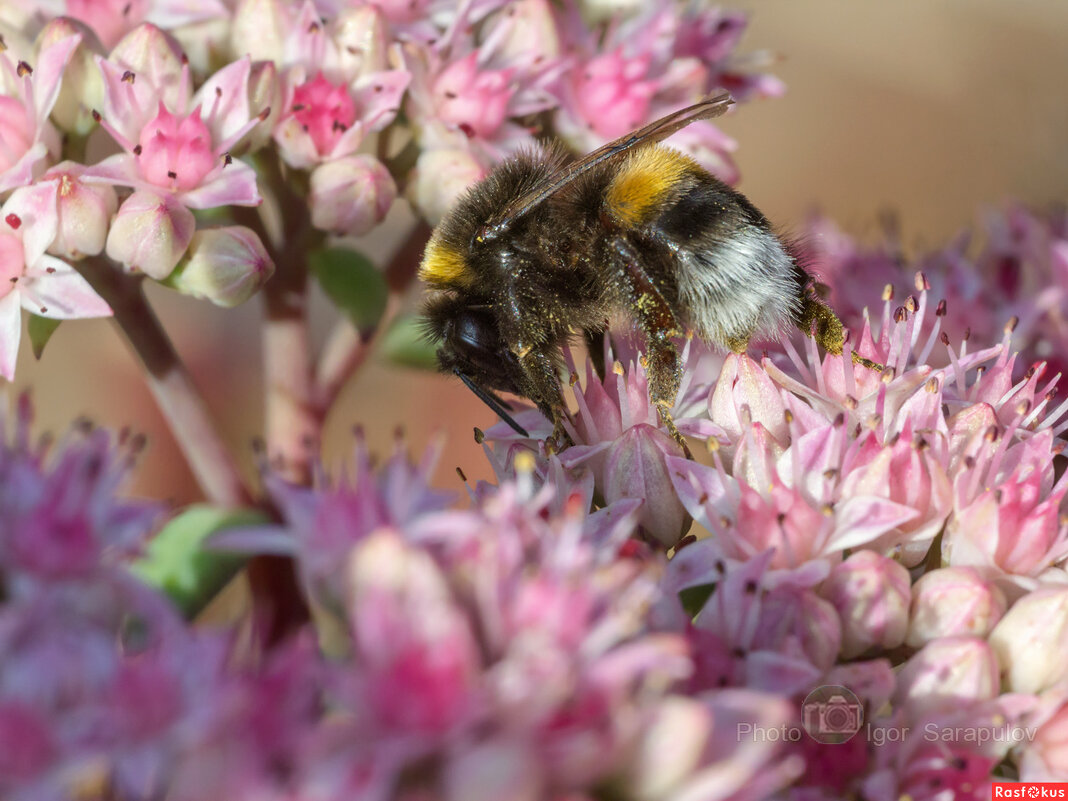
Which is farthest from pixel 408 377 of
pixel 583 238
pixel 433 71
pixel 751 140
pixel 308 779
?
pixel 308 779

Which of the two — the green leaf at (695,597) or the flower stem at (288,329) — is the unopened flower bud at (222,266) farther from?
the green leaf at (695,597)

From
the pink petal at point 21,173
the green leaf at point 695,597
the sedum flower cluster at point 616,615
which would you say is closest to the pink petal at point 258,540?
the sedum flower cluster at point 616,615

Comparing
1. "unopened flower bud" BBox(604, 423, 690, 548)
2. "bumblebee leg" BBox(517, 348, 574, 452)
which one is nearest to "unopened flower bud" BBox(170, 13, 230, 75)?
"bumblebee leg" BBox(517, 348, 574, 452)

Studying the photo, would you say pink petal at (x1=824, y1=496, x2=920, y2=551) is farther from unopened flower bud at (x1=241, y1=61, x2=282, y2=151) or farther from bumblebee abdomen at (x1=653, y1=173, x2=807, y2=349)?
unopened flower bud at (x1=241, y1=61, x2=282, y2=151)

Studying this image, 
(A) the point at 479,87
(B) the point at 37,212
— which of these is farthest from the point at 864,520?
(B) the point at 37,212

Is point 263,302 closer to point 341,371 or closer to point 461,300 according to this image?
point 341,371

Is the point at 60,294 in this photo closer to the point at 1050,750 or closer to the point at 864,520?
the point at 864,520
